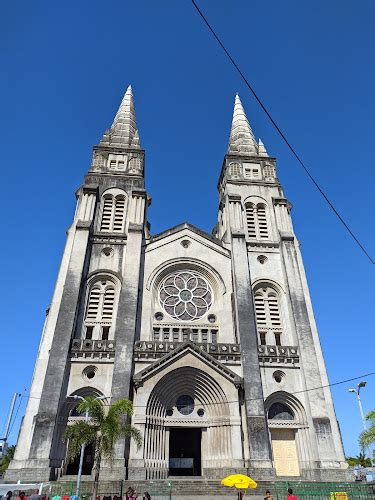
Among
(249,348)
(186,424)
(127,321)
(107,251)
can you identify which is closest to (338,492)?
(186,424)

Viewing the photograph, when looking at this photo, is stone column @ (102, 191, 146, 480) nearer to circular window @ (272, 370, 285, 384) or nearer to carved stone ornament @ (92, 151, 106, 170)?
carved stone ornament @ (92, 151, 106, 170)

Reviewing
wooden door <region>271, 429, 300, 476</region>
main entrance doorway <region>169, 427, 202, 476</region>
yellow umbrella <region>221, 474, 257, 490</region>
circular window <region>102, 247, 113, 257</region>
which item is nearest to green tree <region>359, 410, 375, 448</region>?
wooden door <region>271, 429, 300, 476</region>

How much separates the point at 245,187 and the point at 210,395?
17.5 meters

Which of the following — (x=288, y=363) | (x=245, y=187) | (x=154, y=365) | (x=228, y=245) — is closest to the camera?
(x=154, y=365)

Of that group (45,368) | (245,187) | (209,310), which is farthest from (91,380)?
(245,187)

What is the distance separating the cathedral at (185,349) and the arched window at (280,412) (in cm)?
6

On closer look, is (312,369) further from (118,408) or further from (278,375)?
(118,408)

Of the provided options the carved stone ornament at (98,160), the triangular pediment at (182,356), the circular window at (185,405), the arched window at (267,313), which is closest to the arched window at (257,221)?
the arched window at (267,313)

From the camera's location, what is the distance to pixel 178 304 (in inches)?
1038

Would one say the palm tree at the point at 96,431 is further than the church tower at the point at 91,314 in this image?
No

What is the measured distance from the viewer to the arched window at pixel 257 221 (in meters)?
Answer: 30.0

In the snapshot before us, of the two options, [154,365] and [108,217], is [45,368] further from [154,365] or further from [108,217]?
[108,217]

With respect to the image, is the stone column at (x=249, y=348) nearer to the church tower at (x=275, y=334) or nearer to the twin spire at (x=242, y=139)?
the church tower at (x=275, y=334)

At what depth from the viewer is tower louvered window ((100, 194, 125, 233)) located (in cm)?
2906
